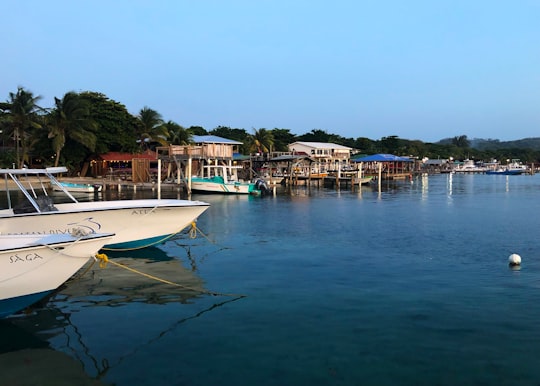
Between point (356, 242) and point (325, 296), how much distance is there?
8.90 m

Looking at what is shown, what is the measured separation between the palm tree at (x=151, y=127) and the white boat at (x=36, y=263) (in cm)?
5933

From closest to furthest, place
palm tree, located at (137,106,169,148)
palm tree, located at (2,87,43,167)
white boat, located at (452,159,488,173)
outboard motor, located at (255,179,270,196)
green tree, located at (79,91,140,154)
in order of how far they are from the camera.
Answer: outboard motor, located at (255,179,270,196), palm tree, located at (2,87,43,167), green tree, located at (79,91,140,154), palm tree, located at (137,106,169,148), white boat, located at (452,159,488,173)

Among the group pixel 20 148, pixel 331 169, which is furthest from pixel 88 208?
pixel 331 169

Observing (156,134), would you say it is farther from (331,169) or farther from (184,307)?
(184,307)

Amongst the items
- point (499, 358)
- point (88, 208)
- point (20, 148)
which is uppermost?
point (20, 148)

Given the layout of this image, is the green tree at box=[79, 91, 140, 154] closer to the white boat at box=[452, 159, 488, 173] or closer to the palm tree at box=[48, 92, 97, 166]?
the palm tree at box=[48, 92, 97, 166]

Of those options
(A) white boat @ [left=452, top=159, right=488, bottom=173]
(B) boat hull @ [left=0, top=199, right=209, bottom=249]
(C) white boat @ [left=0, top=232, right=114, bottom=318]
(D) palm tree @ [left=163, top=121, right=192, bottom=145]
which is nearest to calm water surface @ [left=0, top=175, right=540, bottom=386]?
(C) white boat @ [left=0, top=232, right=114, bottom=318]

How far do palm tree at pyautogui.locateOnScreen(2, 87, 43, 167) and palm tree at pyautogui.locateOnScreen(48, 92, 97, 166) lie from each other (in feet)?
6.31

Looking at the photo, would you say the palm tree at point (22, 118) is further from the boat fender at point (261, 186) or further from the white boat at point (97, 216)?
the white boat at point (97, 216)

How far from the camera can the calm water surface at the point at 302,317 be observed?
A: 7.95 m

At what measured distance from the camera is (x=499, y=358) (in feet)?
27.2

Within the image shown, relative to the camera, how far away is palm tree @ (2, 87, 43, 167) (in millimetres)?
55562

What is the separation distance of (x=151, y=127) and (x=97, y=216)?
55.1 m

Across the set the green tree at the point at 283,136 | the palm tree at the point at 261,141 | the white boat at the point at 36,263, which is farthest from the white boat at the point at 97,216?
the green tree at the point at 283,136
